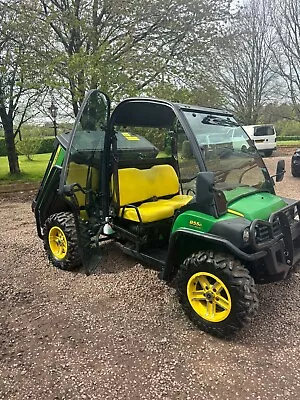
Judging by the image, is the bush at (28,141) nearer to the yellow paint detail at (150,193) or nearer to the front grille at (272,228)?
the yellow paint detail at (150,193)

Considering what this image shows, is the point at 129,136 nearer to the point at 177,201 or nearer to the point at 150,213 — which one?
the point at 177,201

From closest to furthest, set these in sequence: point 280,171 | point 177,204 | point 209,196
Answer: point 209,196
point 280,171
point 177,204

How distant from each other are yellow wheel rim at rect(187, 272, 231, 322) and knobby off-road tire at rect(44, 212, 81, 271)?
1.54 meters

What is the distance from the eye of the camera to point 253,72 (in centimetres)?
2306

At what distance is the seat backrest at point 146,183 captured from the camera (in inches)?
147

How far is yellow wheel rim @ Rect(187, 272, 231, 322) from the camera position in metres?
2.60

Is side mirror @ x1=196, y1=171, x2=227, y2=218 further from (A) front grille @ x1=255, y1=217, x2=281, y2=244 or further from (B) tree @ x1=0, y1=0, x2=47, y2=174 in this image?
(B) tree @ x1=0, y1=0, x2=47, y2=174

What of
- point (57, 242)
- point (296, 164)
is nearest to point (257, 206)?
point (57, 242)

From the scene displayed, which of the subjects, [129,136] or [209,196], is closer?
[209,196]

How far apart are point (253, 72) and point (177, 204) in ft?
72.3

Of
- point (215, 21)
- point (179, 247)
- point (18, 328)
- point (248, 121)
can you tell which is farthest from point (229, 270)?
point (248, 121)

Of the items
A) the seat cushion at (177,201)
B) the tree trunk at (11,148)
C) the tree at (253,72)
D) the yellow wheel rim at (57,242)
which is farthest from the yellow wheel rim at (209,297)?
the tree at (253,72)

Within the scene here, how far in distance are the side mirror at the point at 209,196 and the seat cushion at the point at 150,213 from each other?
34.3 inches

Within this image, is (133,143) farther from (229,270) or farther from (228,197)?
(229,270)
